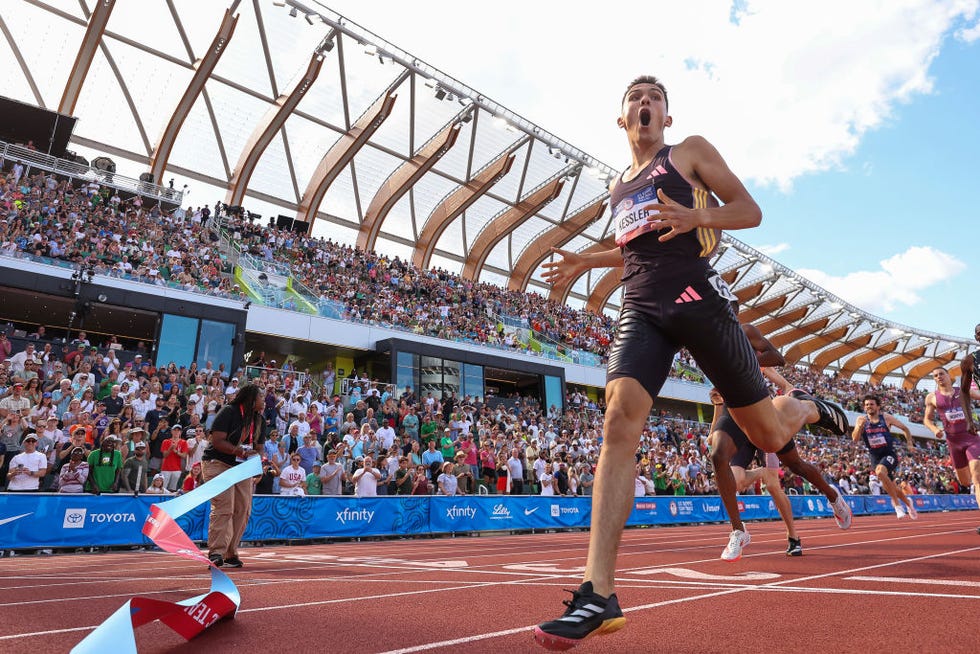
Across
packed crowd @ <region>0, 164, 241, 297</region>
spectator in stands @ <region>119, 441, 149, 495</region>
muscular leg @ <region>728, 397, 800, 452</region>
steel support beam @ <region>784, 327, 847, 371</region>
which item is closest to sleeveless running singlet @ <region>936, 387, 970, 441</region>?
muscular leg @ <region>728, 397, 800, 452</region>

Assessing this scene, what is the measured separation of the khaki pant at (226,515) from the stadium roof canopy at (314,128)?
79.6 ft

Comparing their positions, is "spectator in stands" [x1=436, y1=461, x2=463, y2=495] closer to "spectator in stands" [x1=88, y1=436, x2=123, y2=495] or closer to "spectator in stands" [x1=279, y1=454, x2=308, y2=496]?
"spectator in stands" [x1=279, y1=454, x2=308, y2=496]

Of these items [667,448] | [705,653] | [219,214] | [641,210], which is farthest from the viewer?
[219,214]

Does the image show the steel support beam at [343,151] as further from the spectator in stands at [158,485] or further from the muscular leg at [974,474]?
the muscular leg at [974,474]

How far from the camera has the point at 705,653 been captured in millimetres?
2311

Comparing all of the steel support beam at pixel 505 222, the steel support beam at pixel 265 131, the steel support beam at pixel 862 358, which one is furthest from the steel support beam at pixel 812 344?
the steel support beam at pixel 265 131

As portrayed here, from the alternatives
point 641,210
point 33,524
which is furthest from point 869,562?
point 33,524

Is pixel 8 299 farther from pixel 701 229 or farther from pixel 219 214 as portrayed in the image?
pixel 701 229

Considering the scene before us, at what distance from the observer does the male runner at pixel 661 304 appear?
255 centimetres

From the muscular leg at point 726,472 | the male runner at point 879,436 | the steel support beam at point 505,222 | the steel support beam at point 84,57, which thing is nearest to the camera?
the muscular leg at point 726,472

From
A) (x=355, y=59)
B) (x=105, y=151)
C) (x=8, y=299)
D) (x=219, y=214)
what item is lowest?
(x=8, y=299)

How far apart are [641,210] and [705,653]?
1856mm

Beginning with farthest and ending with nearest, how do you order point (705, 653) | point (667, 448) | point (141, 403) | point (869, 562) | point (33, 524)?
point (667, 448), point (141, 403), point (33, 524), point (869, 562), point (705, 653)

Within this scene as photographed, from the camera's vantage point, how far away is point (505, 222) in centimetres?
3903
